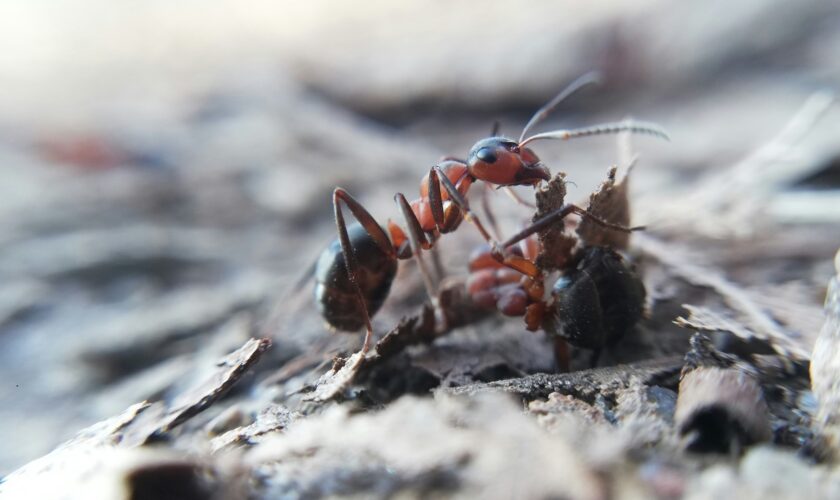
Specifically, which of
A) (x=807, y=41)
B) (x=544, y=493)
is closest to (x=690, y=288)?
(x=544, y=493)

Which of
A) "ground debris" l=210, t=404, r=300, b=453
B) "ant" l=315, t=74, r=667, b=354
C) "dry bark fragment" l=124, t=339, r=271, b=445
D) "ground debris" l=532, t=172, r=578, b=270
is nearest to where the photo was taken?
"ground debris" l=210, t=404, r=300, b=453

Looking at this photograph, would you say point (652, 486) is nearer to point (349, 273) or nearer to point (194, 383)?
point (349, 273)

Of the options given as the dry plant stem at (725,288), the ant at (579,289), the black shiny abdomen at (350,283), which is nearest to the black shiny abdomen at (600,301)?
the ant at (579,289)

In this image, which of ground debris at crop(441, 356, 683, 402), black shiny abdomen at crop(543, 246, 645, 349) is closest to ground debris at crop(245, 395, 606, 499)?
ground debris at crop(441, 356, 683, 402)

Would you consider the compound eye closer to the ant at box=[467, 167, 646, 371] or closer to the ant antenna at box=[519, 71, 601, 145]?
the ant antenna at box=[519, 71, 601, 145]

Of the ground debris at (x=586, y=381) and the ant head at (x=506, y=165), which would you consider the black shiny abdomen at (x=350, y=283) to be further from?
the ground debris at (x=586, y=381)

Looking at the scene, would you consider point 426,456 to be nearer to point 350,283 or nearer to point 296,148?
point 350,283

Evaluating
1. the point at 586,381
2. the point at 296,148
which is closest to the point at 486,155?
the point at 586,381
